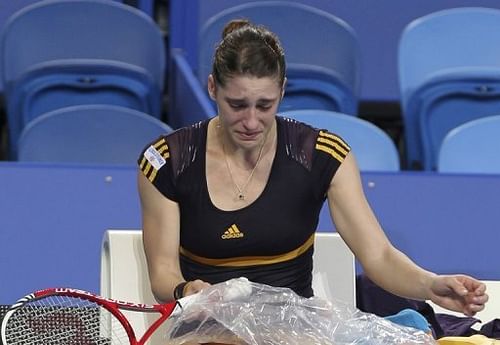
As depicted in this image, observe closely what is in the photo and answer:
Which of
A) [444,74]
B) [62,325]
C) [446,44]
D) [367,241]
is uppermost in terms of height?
[446,44]

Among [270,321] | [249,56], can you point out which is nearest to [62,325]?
[270,321]

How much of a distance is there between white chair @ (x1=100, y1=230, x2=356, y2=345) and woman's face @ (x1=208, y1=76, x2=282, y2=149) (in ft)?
1.39

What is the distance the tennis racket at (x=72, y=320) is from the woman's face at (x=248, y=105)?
1.28ft

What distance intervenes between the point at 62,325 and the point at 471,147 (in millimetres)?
1647

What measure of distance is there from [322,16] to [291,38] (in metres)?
0.13

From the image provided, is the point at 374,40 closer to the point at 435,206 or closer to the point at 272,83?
the point at 435,206

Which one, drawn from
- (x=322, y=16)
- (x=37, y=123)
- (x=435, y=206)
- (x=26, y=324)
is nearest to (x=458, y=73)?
(x=322, y=16)

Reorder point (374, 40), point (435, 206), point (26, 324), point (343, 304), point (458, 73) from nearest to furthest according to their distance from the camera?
point (26, 324)
point (343, 304)
point (435, 206)
point (458, 73)
point (374, 40)

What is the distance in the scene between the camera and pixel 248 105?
274 cm

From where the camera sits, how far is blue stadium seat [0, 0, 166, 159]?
446 cm

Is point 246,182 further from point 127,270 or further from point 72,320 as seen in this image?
point 72,320

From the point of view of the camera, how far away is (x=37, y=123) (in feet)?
12.8

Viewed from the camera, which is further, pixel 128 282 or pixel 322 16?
pixel 322 16

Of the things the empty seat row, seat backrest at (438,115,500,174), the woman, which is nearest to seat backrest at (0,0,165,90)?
the empty seat row
